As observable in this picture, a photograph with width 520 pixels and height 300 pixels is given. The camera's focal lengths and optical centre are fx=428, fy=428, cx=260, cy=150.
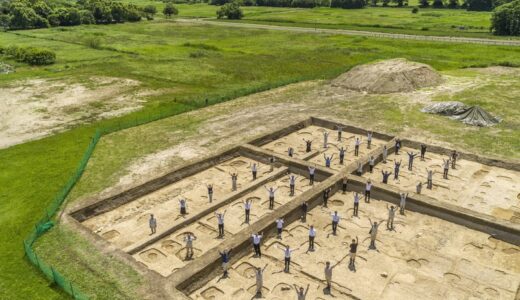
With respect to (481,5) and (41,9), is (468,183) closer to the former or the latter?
(41,9)

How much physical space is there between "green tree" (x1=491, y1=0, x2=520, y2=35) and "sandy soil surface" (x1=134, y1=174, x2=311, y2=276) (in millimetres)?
81107

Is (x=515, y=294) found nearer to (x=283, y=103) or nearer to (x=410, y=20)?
(x=283, y=103)

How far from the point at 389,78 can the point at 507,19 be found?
54.5m

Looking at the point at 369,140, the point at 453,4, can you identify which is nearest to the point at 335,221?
the point at 369,140

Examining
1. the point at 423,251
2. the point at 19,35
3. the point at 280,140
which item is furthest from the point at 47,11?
the point at 423,251

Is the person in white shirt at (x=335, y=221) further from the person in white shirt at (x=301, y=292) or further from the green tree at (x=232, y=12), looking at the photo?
the green tree at (x=232, y=12)

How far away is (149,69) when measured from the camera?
64938 millimetres

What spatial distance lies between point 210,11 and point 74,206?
468 feet

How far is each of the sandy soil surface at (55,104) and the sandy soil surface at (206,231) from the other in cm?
2165

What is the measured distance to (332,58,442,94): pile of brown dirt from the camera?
5016 cm

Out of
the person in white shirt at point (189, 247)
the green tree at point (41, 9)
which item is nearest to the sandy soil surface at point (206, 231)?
the person in white shirt at point (189, 247)

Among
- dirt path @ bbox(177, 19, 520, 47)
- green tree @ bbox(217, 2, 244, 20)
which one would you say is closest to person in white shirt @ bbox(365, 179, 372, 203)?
dirt path @ bbox(177, 19, 520, 47)

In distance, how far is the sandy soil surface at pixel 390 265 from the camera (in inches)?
734

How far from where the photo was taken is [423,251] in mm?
21344
